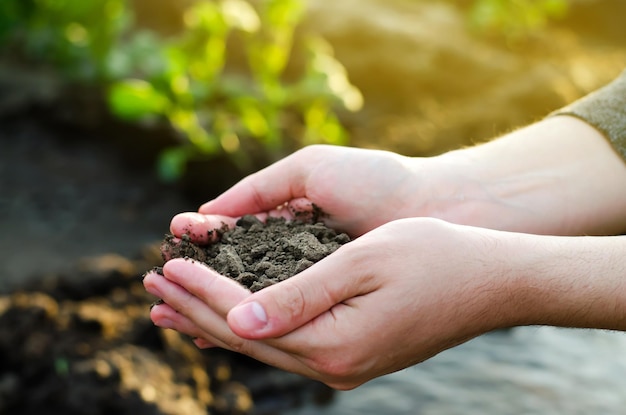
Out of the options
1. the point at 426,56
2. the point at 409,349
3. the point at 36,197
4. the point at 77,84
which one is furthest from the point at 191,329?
the point at 426,56

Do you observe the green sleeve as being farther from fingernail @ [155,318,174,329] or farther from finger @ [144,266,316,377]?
fingernail @ [155,318,174,329]

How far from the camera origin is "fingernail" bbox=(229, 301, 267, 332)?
61.4 inches

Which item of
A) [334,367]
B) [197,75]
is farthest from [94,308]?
[334,367]

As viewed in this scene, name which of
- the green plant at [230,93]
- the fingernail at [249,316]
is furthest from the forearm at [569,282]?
the green plant at [230,93]

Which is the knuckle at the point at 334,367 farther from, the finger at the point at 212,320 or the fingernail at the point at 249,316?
the fingernail at the point at 249,316

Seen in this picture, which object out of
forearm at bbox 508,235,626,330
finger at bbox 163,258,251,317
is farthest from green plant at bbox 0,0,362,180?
forearm at bbox 508,235,626,330

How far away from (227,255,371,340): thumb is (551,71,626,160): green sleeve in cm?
92

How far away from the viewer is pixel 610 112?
2.16 meters

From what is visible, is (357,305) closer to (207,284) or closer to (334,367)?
(334,367)

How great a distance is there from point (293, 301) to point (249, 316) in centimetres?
10

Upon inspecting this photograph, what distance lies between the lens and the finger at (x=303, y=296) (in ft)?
5.15

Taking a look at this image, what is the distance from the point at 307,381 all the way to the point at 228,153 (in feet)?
4.69

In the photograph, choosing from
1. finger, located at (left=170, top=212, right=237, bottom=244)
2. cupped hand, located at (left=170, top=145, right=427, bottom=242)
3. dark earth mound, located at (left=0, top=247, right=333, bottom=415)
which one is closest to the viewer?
finger, located at (left=170, top=212, right=237, bottom=244)

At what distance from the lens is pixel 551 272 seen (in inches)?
69.5
